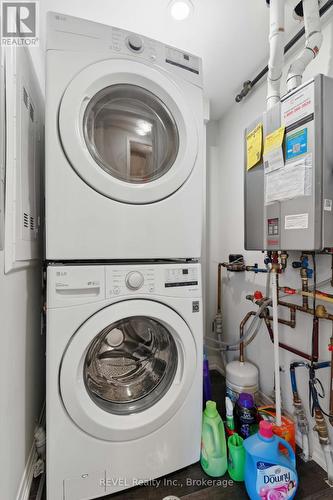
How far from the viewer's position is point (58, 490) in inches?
33.0

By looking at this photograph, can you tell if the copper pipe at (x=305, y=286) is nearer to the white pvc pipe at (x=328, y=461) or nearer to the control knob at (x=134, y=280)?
the white pvc pipe at (x=328, y=461)

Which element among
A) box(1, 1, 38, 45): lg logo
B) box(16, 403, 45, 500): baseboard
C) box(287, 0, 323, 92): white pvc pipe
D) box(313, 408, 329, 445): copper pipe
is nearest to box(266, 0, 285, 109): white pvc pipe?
box(287, 0, 323, 92): white pvc pipe

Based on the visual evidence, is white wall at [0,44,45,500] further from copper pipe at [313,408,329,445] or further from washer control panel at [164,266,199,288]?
copper pipe at [313,408,329,445]

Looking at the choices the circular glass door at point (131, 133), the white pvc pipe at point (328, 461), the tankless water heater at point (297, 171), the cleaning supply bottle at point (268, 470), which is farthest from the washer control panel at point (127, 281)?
the white pvc pipe at point (328, 461)

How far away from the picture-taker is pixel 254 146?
121 cm

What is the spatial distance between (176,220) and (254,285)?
912mm

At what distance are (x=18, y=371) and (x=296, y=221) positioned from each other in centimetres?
120

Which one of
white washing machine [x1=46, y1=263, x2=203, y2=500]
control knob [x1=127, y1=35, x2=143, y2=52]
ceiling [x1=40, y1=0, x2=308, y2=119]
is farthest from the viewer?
ceiling [x1=40, y1=0, x2=308, y2=119]

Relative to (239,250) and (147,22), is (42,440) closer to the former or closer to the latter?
(239,250)

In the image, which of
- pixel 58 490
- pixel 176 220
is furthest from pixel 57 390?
pixel 176 220

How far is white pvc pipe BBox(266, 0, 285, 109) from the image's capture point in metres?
1.07

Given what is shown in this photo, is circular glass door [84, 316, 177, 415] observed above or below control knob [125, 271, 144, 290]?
below

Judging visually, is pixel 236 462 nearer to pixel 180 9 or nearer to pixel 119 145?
pixel 119 145

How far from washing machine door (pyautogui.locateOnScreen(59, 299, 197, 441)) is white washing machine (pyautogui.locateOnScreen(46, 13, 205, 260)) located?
255 mm
